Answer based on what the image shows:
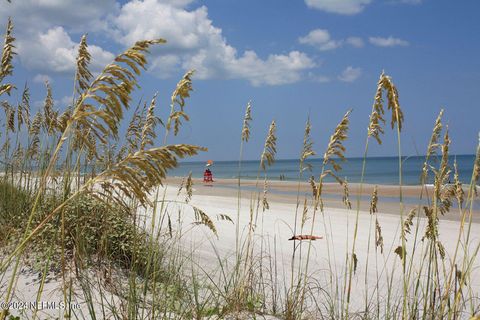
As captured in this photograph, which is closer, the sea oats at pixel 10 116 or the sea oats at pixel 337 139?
the sea oats at pixel 337 139

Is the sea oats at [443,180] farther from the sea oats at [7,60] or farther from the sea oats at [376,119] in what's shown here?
the sea oats at [7,60]

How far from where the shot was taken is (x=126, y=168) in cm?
156

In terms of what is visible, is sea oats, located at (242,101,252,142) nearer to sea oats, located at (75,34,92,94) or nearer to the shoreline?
sea oats, located at (75,34,92,94)

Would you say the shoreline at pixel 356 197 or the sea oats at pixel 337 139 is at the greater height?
the sea oats at pixel 337 139

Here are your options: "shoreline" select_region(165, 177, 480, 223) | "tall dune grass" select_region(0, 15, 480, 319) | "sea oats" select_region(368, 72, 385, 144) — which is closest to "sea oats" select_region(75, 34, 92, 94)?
"tall dune grass" select_region(0, 15, 480, 319)

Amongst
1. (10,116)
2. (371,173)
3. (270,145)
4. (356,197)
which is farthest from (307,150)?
(371,173)

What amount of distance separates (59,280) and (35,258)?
496 millimetres

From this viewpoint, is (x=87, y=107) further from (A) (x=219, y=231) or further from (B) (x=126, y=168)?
(A) (x=219, y=231)

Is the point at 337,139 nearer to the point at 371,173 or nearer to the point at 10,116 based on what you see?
the point at 10,116

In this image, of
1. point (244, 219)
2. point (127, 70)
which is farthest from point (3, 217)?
point (244, 219)

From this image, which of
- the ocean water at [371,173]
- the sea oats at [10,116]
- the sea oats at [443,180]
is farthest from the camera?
the ocean water at [371,173]

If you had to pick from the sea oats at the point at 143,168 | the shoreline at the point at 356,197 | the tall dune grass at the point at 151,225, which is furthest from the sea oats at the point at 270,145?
the shoreline at the point at 356,197

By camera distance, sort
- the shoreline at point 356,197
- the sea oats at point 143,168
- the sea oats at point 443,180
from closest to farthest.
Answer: the sea oats at point 143,168 → the sea oats at point 443,180 → the shoreline at point 356,197

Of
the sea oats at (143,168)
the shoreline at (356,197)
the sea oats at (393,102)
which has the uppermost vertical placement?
the sea oats at (393,102)
